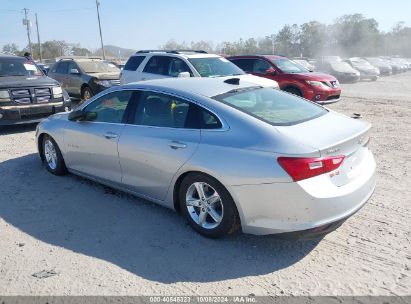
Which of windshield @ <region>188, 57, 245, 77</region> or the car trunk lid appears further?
windshield @ <region>188, 57, 245, 77</region>

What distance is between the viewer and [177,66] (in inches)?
388

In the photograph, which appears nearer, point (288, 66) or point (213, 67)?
point (213, 67)

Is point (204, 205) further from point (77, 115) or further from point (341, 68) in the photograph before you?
point (341, 68)

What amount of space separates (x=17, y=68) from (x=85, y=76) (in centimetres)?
281

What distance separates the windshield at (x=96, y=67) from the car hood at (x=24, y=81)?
3296 mm

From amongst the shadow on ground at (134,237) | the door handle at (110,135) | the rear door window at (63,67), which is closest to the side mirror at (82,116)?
the door handle at (110,135)

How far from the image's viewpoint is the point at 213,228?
12.6 ft

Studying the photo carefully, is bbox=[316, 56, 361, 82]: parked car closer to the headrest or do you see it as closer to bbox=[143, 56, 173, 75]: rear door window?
bbox=[143, 56, 173, 75]: rear door window

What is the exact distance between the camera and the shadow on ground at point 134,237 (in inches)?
136

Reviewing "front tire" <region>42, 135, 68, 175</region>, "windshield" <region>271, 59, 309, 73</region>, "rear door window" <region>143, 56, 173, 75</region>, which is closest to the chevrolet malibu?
"front tire" <region>42, 135, 68, 175</region>

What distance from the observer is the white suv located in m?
9.66

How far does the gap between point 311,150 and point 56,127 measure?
3.87 metres

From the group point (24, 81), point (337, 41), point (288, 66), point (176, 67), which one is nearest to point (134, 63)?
point (176, 67)

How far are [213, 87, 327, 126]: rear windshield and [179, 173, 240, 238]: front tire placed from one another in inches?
31.2
